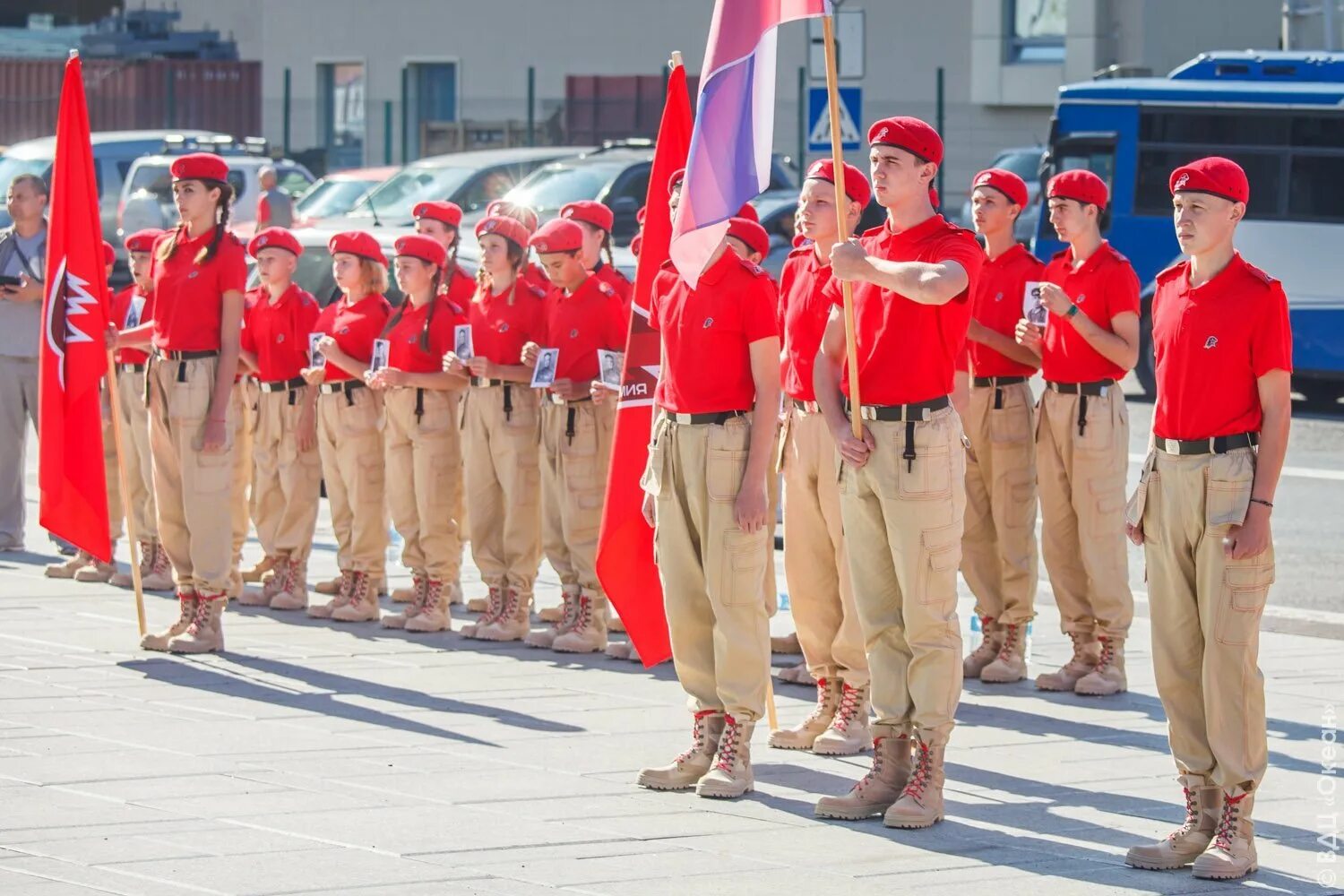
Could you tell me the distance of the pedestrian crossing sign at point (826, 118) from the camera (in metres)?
17.0

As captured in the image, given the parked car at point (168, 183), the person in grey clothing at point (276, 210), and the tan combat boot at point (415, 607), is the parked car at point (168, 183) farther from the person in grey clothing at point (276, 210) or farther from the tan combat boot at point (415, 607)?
the tan combat boot at point (415, 607)

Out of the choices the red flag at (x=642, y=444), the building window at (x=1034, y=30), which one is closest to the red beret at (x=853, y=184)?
the red flag at (x=642, y=444)

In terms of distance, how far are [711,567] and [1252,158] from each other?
49.8 ft

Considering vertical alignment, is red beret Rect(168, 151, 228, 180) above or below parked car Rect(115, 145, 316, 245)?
below

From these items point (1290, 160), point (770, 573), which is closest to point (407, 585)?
point (770, 573)

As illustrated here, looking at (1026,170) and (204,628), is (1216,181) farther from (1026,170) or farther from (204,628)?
(1026,170)

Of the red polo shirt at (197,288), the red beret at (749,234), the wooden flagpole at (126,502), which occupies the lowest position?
the wooden flagpole at (126,502)

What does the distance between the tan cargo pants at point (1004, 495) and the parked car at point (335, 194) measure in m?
17.9

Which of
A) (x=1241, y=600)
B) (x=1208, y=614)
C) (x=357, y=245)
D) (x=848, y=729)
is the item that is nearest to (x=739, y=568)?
(x=848, y=729)

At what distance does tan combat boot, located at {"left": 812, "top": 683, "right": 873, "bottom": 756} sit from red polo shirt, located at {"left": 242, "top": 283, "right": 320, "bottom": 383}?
3.84m

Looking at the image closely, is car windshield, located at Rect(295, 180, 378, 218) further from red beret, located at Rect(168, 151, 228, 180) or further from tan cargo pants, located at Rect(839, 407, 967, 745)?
tan cargo pants, located at Rect(839, 407, 967, 745)

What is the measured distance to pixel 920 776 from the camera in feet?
22.4

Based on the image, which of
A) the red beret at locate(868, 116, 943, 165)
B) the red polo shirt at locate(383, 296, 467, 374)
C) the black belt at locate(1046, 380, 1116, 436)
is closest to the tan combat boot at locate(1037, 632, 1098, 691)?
the black belt at locate(1046, 380, 1116, 436)

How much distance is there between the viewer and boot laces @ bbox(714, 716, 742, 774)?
7.22 metres
